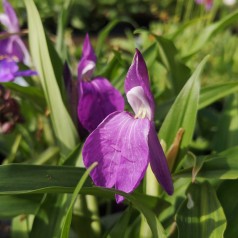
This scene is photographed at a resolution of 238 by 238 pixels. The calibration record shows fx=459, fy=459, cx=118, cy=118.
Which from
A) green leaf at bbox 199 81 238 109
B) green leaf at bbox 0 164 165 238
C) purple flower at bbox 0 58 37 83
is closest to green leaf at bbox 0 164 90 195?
green leaf at bbox 0 164 165 238

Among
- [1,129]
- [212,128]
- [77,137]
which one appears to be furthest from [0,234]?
[212,128]

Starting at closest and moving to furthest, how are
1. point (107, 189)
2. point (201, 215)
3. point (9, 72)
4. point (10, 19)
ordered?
1. point (107, 189)
2. point (201, 215)
3. point (9, 72)
4. point (10, 19)

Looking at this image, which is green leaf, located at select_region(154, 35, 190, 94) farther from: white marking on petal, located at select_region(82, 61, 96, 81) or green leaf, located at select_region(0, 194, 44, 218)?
green leaf, located at select_region(0, 194, 44, 218)

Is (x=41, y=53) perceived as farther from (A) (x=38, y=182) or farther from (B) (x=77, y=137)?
(A) (x=38, y=182)

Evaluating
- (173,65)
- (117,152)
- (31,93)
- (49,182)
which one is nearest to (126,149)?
(117,152)

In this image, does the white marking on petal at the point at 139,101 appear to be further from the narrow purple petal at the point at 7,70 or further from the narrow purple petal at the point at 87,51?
the narrow purple petal at the point at 7,70

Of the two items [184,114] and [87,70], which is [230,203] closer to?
[184,114]
